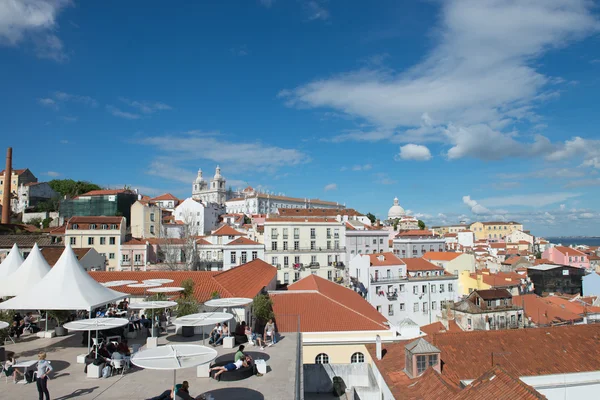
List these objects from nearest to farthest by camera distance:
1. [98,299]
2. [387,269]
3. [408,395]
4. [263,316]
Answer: [98,299] < [408,395] < [263,316] < [387,269]

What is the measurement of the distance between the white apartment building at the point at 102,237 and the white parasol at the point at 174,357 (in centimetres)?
4973

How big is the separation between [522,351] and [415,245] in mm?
46972

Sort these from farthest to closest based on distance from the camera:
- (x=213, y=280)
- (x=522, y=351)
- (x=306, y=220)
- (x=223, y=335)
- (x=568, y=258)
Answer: (x=568, y=258), (x=306, y=220), (x=213, y=280), (x=522, y=351), (x=223, y=335)

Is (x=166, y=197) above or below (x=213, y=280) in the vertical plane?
above

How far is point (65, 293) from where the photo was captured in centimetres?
1612

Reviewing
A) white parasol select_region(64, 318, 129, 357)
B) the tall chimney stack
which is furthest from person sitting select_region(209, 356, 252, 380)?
the tall chimney stack

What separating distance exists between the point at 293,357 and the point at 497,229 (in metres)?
162

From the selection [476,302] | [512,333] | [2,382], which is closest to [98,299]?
[2,382]

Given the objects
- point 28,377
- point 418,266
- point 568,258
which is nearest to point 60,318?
point 28,377

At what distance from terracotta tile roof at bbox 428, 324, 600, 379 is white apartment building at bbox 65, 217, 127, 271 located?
46.5m

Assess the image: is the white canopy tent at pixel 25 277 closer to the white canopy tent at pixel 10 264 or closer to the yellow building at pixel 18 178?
the white canopy tent at pixel 10 264

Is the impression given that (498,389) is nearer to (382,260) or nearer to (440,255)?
(382,260)

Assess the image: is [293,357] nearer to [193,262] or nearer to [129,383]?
[129,383]

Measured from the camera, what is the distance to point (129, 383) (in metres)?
11.9
